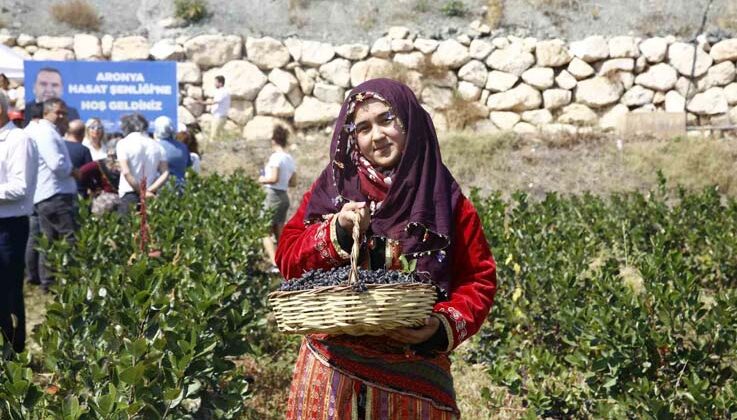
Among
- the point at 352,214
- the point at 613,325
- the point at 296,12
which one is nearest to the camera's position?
the point at 352,214

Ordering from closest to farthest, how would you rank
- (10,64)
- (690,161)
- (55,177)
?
(55,177)
(10,64)
(690,161)

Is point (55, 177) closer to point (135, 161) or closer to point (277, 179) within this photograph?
point (135, 161)

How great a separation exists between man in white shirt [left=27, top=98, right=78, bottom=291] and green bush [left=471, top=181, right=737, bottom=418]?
2.93 metres

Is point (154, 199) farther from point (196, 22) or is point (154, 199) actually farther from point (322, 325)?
point (196, 22)

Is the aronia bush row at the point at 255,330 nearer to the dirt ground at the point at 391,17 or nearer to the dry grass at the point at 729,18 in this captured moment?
the dirt ground at the point at 391,17

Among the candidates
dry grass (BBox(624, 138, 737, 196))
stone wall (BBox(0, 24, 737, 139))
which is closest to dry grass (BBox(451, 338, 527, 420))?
dry grass (BBox(624, 138, 737, 196))

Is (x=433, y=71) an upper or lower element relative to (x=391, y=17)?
lower

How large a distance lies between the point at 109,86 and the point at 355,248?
1123cm

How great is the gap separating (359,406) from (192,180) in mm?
6710

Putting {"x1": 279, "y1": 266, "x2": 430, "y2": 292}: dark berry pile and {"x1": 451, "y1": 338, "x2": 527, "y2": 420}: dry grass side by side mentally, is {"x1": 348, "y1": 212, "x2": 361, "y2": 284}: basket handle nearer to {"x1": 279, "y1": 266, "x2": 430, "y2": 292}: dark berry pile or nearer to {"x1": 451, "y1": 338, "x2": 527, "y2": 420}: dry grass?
{"x1": 279, "y1": 266, "x2": 430, "y2": 292}: dark berry pile

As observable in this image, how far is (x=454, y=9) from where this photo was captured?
763 inches

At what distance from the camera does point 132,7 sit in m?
20.6

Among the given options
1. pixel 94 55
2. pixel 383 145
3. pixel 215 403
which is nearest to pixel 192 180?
pixel 215 403

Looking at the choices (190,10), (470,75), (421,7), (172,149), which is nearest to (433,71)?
(470,75)
